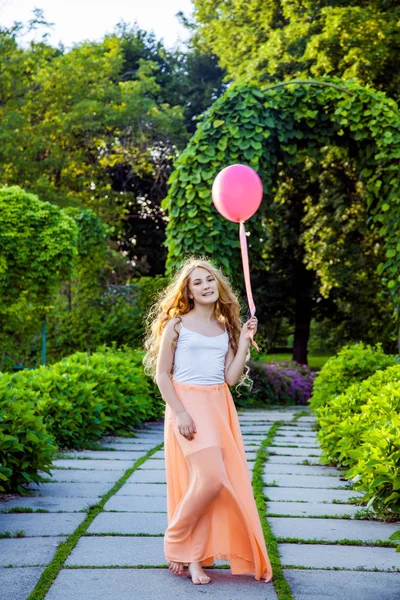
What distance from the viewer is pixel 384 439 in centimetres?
416

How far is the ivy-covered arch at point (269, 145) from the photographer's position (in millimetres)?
8992

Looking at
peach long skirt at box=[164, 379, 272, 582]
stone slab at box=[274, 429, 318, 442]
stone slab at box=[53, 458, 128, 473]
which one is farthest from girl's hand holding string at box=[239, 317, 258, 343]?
stone slab at box=[274, 429, 318, 442]

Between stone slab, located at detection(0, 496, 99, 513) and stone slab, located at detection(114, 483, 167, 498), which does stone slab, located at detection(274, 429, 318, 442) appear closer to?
stone slab, located at detection(114, 483, 167, 498)

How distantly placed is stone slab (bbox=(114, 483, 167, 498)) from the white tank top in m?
1.68

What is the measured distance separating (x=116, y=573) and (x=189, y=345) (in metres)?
1.02

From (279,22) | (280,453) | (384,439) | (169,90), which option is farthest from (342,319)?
(384,439)

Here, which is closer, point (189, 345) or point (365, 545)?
point (189, 345)

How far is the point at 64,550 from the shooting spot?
357cm

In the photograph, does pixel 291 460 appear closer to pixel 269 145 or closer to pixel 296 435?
pixel 296 435

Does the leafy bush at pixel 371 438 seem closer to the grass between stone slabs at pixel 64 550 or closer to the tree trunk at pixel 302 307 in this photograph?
the grass between stone slabs at pixel 64 550

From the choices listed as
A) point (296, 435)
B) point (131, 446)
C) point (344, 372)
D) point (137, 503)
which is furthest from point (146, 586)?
point (344, 372)

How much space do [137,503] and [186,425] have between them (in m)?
1.49

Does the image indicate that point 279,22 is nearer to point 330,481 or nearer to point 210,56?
point 210,56

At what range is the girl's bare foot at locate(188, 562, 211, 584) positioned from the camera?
319 cm
